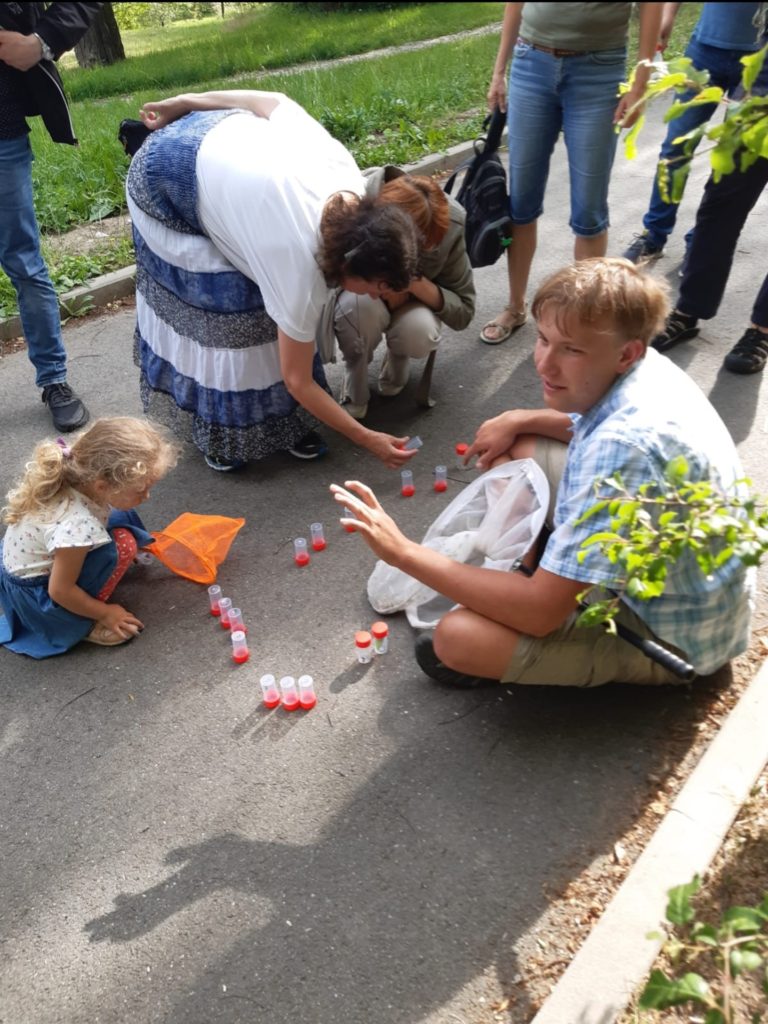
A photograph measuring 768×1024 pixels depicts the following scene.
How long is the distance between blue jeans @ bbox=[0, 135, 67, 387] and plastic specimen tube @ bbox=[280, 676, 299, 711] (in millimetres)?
2591

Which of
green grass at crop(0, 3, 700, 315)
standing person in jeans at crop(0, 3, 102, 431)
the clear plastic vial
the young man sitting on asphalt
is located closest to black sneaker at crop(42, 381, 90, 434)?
standing person in jeans at crop(0, 3, 102, 431)

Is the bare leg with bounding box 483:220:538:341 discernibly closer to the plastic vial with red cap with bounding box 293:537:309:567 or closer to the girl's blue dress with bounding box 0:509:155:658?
the plastic vial with red cap with bounding box 293:537:309:567

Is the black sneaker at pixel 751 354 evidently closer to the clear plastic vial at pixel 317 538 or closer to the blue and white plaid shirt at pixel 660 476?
the blue and white plaid shirt at pixel 660 476

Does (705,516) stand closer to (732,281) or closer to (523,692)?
(523,692)

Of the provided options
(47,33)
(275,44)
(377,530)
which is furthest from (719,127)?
(275,44)

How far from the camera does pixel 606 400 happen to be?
2334mm

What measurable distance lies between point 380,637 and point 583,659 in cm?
80

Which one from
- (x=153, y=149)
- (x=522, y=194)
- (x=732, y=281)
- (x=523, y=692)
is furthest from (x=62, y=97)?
(x=732, y=281)

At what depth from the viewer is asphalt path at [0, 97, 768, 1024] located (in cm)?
218

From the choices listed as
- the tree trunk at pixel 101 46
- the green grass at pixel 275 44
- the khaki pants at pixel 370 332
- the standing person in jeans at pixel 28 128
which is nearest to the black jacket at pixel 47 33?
the standing person in jeans at pixel 28 128

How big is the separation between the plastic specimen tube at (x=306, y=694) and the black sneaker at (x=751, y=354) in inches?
114

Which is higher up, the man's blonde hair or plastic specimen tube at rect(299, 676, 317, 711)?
the man's blonde hair

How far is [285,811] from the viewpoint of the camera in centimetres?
259

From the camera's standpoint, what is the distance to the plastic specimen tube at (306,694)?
2.90 meters
